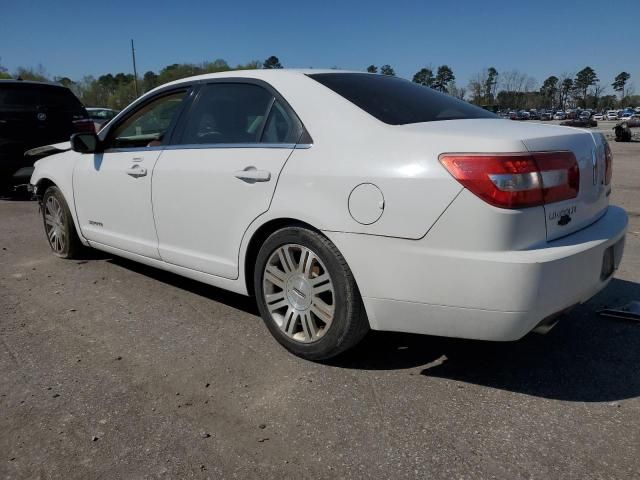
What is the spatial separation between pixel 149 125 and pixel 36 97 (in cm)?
554

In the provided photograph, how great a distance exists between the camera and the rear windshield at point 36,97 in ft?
27.6

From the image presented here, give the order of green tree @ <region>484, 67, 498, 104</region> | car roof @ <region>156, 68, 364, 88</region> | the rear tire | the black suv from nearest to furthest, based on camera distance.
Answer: car roof @ <region>156, 68, 364, 88</region>
the rear tire
the black suv
green tree @ <region>484, 67, 498, 104</region>

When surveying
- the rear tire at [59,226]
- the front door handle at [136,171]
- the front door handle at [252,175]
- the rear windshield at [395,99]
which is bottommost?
the rear tire at [59,226]

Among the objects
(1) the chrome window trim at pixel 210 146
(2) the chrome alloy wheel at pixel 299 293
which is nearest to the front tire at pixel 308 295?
(2) the chrome alloy wheel at pixel 299 293

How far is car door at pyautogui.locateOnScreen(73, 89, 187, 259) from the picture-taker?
393 cm

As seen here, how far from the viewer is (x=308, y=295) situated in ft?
9.82

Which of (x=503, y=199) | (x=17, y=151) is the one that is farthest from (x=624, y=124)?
(x=503, y=199)

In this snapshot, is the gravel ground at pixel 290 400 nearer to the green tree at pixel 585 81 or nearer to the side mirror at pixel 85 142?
the side mirror at pixel 85 142

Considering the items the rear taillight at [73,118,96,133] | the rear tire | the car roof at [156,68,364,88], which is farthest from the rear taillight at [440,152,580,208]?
the rear taillight at [73,118,96,133]

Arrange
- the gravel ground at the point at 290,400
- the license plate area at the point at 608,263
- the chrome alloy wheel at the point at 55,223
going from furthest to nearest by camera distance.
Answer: the chrome alloy wheel at the point at 55,223 → the license plate area at the point at 608,263 → the gravel ground at the point at 290,400

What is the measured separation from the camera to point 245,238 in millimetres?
3234

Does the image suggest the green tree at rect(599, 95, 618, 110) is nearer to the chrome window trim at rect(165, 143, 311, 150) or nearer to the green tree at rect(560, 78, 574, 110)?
the green tree at rect(560, 78, 574, 110)

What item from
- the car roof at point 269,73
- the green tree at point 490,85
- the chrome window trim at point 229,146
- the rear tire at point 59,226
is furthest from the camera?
the green tree at point 490,85

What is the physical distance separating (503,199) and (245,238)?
151 cm
